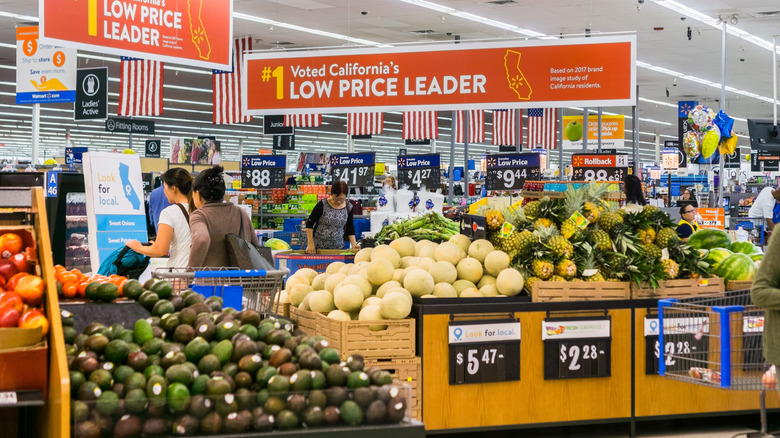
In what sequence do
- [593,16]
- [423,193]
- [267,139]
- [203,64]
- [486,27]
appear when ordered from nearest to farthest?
[203,64] → [423,193] → [593,16] → [486,27] → [267,139]

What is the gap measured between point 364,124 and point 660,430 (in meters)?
12.5

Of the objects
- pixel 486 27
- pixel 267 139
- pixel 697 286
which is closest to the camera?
pixel 697 286

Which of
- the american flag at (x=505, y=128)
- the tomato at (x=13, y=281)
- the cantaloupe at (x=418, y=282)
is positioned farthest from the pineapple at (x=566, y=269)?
the american flag at (x=505, y=128)

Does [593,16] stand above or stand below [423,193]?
above

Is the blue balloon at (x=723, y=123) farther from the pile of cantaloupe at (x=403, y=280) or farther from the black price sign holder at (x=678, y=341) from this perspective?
the pile of cantaloupe at (x=403, y=280)

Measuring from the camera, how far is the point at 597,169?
12.9 metres

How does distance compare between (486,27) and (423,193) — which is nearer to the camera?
(423,193)

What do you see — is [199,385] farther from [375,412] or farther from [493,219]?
[493,219]

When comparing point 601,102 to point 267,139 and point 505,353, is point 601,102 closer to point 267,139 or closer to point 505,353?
point 505,353

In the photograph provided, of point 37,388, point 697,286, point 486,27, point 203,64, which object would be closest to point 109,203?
point 203,64

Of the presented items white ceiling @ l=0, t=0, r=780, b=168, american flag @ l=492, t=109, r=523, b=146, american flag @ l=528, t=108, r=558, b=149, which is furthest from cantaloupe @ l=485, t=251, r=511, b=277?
american flag @ l=528, t=108, r=558, b=149

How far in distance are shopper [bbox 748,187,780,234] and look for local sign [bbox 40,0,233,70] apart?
367 inches

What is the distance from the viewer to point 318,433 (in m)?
2.29

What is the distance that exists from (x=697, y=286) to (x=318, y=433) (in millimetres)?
3860
